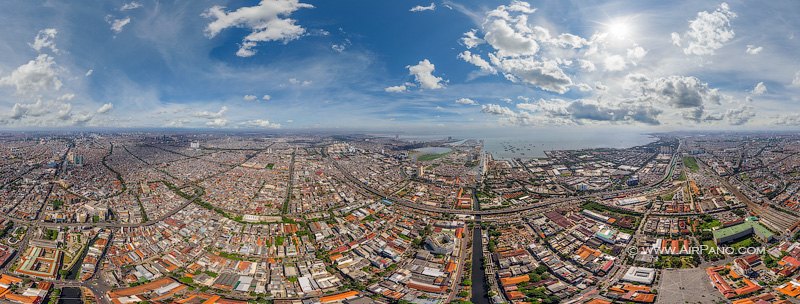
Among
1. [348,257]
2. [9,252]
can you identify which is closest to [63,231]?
[9,252]

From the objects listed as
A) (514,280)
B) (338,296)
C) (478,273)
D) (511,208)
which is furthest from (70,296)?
(511,208)

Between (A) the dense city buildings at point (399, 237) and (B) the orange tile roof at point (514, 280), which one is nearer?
(A) the dense city buildings at point (399, 237)

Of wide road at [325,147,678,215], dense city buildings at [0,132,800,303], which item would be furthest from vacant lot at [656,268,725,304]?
wide road at [325,147,678,215]

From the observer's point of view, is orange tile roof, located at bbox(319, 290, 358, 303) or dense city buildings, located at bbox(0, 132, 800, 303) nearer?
orange tile roof, located at bbox(319, 290, 358, 303)

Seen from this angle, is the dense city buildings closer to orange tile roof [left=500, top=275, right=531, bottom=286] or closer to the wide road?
orange tile roof [left=500, top=275, right=531, bottom=286]

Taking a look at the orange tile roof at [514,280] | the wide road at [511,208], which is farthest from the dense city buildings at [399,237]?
the wide road at [511,208]

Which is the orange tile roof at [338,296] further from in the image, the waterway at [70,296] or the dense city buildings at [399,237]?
the waterway at [70,296]

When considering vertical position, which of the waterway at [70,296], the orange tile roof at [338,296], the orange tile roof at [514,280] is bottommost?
the waterway at [70,296]

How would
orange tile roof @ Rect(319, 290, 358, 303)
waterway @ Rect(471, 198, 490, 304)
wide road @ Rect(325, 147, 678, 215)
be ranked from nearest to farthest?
orange tile roof @ Rect(319, 290, 358, 303)
waterway @ Rect(471, 198, 490, 304)
wide road @ Rect(325, 147, 678, 215)

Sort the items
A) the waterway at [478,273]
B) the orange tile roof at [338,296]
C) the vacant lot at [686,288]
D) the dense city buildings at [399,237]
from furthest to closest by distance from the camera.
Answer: the dense city buildings at [399,237] < the waterway at [478,273] < the orange tile roof at [338,296] < the vacant lot at [686,288]
